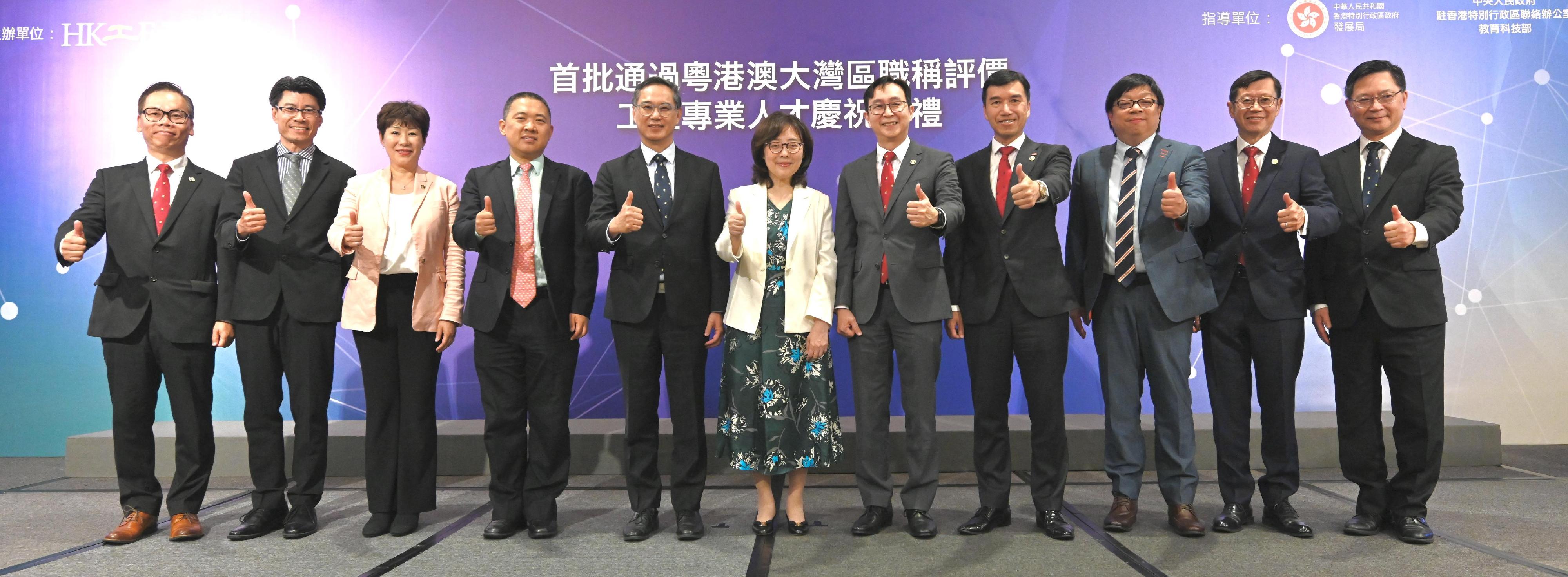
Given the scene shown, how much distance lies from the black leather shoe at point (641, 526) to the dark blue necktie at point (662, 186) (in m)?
1.06

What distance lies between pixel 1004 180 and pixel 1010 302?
1.43ft

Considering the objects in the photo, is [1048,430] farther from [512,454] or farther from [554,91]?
[554,91]

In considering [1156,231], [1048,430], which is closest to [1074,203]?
[1156,231]

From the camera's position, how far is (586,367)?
4.82m

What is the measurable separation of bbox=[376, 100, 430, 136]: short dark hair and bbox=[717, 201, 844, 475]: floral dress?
134 centimetres

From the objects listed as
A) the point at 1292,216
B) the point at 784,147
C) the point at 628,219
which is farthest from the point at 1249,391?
the point at 628,219

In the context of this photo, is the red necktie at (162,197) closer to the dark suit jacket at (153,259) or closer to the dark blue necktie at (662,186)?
the dark suit jacket at (153,259)

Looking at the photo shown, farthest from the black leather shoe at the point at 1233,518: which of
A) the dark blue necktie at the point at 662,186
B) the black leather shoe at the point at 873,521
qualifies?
the dark blue necktie at the point at 662,186

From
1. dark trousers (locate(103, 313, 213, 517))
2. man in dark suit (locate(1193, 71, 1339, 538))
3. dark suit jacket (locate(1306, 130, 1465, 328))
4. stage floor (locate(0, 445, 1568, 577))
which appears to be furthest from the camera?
dark trousers (locate(103, 313, 213, 517))

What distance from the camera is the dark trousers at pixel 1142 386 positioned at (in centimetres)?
302

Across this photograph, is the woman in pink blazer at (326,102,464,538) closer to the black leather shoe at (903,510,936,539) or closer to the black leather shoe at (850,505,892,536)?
the black leather shoe at (850,505,892,536)

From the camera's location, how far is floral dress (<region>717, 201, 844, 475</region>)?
296 cm

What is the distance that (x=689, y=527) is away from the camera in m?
3.01

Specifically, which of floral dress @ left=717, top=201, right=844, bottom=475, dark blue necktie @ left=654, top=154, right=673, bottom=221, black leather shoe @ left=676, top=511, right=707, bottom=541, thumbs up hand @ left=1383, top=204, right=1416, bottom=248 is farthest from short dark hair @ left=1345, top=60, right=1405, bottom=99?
black leather shoe @ left=676, top=511, right=707, bottom=541
